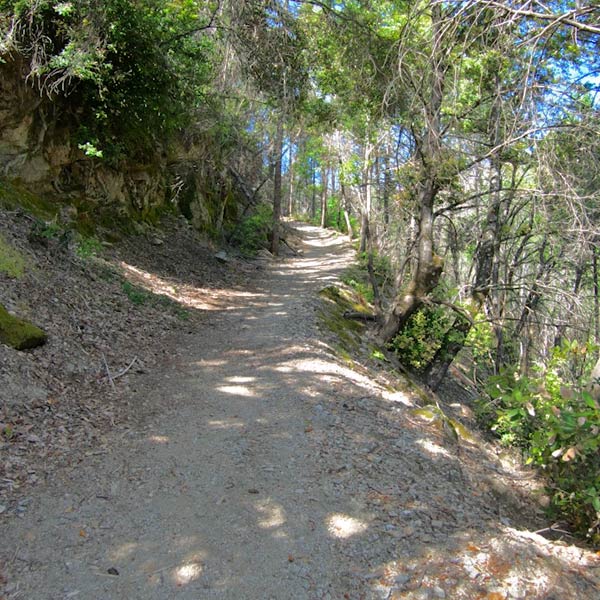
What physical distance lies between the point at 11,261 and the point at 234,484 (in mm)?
4559

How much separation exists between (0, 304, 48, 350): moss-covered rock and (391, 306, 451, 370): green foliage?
23.3 ft

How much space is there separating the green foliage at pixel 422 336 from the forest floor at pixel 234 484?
3.08m

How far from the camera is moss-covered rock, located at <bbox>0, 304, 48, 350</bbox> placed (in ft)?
17.7

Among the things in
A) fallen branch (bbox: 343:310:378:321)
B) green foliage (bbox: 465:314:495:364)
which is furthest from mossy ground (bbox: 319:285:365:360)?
green foliage (bbox: 465:314:495:364)

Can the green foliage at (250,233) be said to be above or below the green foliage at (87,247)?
above

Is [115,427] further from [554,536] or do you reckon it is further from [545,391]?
[545,391]

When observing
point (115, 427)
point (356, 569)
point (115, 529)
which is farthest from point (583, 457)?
point (115, 427)

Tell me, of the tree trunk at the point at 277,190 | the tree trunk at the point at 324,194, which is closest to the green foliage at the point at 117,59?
the tree trunk at the point at 277,190

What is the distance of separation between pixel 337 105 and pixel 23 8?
21.6ft

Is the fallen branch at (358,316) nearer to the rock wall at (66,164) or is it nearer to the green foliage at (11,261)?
the rock wall at (66,164)

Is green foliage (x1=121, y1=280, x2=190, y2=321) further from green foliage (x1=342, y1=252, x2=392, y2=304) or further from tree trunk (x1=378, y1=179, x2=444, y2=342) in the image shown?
green foliage (x1=342, y1=252, x2=392, y2=304)

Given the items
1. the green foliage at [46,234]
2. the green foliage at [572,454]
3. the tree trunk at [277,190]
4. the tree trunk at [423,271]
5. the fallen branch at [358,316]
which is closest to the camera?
the green foliage at [572,454]

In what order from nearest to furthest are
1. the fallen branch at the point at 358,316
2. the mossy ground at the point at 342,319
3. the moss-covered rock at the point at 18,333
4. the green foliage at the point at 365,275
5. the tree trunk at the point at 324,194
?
the moss-covered rock at the point at 18,333 → the mossy ground at the point at 342,319 → the fallen branch at the point at 358,316 → the green foliage at the point at 365,275 → the tree trunk at the point at 324,194

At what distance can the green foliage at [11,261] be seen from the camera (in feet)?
21.3
